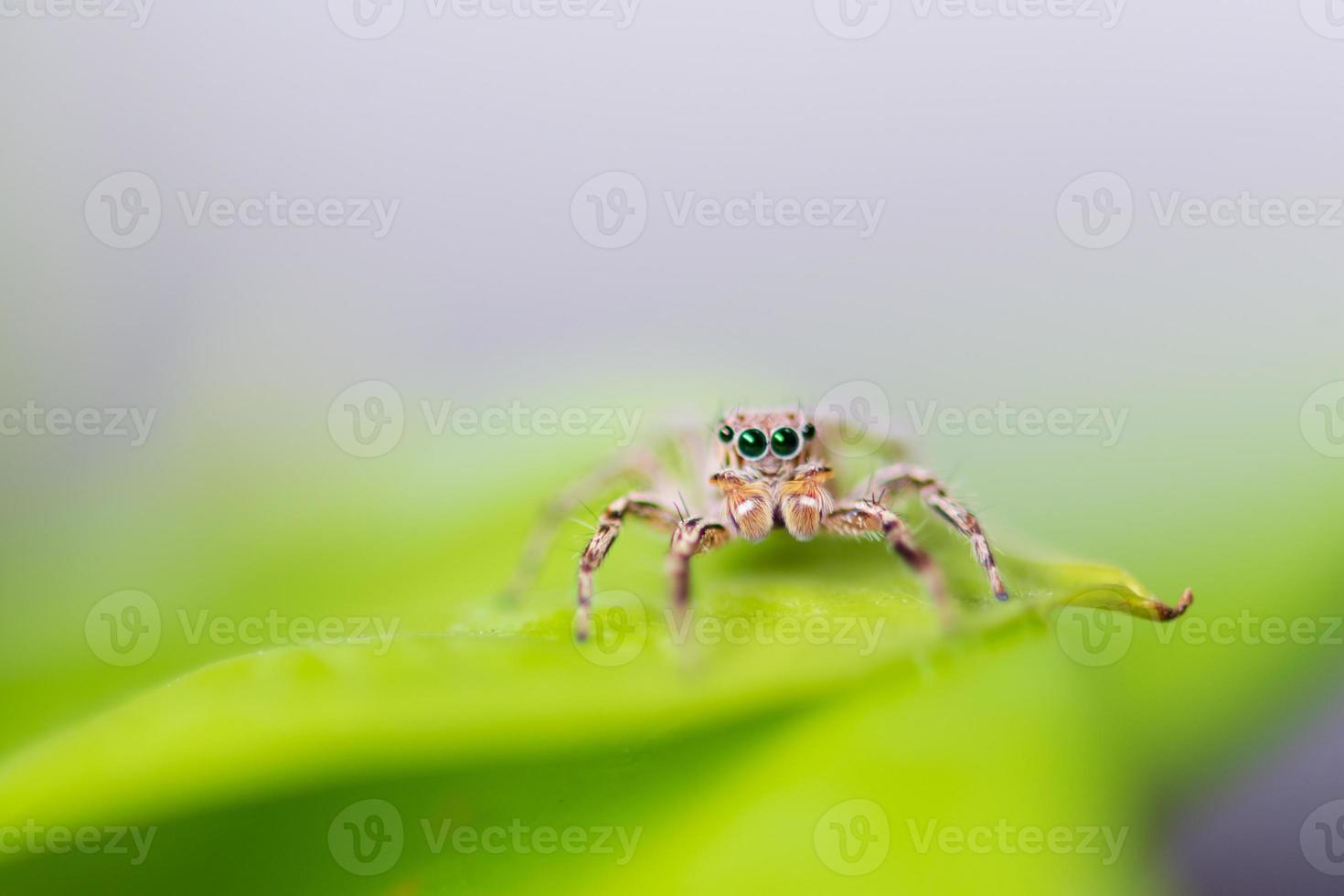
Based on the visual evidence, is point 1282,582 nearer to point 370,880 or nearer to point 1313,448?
point 1313,448

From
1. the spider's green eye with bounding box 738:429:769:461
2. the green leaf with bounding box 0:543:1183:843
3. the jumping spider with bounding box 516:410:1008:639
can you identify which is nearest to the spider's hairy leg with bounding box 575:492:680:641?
the jumping spider with bounding box 516:410:1008:639

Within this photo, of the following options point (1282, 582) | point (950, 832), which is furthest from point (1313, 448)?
point (950, 832)

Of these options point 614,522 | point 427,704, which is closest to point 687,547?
point 614,522

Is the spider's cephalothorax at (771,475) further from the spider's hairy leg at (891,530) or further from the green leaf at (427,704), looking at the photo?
the green leaf at (427,704)

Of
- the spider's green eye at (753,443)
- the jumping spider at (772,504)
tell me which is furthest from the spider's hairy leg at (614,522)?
the spider's green eye at (753,443)

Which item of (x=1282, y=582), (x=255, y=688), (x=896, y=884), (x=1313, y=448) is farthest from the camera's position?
(x=1313, y=448)

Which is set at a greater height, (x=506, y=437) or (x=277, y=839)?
(x=506, y=437)
